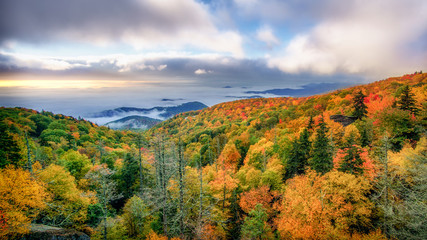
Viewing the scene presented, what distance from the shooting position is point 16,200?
18.6m

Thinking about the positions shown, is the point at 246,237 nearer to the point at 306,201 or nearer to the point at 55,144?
the point at 306,201

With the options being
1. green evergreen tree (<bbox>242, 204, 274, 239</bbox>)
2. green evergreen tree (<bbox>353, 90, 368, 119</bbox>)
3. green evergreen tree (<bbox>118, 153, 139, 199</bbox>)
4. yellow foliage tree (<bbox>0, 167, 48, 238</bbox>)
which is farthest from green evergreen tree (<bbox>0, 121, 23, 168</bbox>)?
green evergreen tree (<bbox>353, 90, 368, 119</bbox>)

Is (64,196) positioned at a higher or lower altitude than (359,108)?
lower

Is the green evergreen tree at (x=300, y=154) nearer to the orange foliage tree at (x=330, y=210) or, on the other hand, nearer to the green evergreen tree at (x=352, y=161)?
the orange foliage tree at (x=330, y=210)

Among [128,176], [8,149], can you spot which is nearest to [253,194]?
[128,176]

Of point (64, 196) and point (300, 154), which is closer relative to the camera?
point (64, 196)

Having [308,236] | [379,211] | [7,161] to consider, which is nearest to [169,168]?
[308,236]

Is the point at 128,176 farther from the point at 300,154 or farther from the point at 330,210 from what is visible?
the point at 330,210

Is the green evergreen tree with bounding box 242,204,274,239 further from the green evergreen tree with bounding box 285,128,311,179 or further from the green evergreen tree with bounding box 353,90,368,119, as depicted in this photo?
the green evergreen tree with bounding box 353,90,368,119

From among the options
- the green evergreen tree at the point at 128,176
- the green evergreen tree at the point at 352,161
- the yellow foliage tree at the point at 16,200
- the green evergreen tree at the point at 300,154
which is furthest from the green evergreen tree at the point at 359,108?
the yellow foliage tree at the point at 16,200

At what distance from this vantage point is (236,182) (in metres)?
31.8

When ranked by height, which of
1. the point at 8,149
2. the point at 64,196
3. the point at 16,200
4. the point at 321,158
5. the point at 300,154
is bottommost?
the point at 64,196

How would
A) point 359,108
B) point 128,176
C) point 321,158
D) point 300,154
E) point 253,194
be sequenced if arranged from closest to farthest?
point 321,158 → point 253,194 → point 300,154 → point 128,176 → point 359,108

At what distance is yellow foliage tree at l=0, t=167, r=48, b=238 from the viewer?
16.6m
